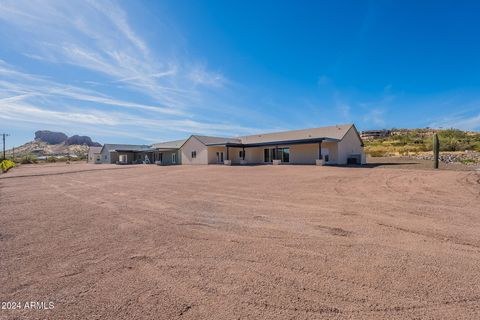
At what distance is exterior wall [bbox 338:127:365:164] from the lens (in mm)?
26688

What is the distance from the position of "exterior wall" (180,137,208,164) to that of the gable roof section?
7.32 meters

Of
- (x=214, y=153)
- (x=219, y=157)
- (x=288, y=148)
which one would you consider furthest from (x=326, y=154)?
(x=214, y=153)

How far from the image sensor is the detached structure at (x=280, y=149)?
88.0ft

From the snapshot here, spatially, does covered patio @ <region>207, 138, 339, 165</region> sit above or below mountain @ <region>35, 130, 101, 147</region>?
below

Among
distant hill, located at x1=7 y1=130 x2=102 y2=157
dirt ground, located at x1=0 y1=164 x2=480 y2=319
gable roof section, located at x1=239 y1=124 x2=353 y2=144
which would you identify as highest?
distant hill, located at x1=7 y1=130 x2=102 y2=157

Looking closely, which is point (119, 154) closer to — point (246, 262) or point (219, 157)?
point (219, 157)

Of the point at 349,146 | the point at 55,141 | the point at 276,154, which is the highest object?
the point at 55,141

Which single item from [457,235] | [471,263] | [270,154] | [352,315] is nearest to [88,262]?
[352,315]

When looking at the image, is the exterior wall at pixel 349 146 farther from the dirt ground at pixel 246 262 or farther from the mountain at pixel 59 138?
the mountain at pixel 59 138

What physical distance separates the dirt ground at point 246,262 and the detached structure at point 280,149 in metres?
20.0

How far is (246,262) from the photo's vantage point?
375cm

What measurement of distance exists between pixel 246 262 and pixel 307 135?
94.7 feet

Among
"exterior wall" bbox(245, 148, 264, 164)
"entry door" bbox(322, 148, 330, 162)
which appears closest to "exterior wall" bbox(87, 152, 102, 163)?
"exterior wall" bbox(245, 148, 264, 164)

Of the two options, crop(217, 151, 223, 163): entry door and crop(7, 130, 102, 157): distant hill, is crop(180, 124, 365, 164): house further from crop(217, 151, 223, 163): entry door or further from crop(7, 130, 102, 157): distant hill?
crop(7, 130, 102, 157): distant hill
